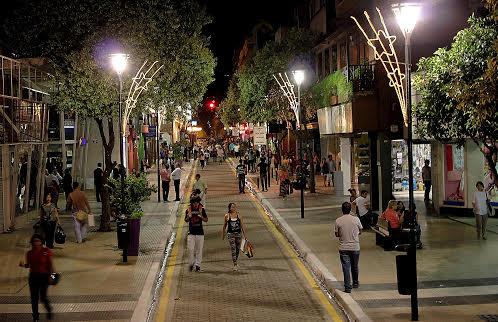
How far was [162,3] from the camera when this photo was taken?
2477 centimetres

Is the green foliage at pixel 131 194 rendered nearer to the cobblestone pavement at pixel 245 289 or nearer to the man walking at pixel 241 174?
the cobblestone pavement at pixel 245 289

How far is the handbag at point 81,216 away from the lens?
63.3 feet

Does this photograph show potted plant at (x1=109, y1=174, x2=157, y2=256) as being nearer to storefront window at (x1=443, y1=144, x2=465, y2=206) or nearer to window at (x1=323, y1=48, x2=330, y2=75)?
storefront window at (x1=443, y1=144, x2=465, y2=206)

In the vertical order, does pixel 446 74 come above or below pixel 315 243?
above

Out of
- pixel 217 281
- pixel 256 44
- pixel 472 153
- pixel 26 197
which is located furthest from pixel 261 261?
pixel 256 44

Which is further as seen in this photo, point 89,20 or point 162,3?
point 162,3

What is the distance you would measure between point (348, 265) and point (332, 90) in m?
20.7

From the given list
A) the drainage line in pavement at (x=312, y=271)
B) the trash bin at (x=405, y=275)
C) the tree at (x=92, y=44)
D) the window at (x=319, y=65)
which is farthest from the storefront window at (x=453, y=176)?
the window at (x=319, y=65)

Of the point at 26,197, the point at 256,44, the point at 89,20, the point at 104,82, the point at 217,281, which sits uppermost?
the point at 256,44

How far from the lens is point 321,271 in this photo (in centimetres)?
1470

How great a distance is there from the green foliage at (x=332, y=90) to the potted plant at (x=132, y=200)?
30.5 feet

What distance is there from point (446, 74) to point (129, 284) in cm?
723

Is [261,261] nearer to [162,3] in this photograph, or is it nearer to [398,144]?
[162,3]

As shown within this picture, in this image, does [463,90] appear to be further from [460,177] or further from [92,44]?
[92,44]
